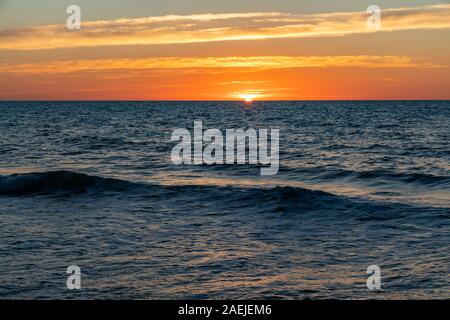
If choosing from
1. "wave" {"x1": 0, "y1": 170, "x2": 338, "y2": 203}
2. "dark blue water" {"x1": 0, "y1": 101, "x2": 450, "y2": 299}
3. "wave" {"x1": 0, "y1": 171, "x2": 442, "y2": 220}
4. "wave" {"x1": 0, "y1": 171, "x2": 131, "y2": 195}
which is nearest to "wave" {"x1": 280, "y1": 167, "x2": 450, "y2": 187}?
"dark blue water" {"x1": 0, "y1": 101, "x2": 450, "y2": 299}

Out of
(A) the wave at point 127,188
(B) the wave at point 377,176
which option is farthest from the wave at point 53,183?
(B) the wave at point 377,176

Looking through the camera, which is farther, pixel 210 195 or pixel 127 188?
pixel 127 188

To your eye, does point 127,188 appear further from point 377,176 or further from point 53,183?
point 377,176

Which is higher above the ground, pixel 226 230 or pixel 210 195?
pixel 226 230

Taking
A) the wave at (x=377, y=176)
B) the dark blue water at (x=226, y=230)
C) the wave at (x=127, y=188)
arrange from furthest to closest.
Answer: the wave at (x=377, y=176) < the wave at (x=127, y=188) < the dark blue water at (x=226, y=230)

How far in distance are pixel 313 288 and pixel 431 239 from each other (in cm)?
534

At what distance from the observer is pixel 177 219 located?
57.5 feet

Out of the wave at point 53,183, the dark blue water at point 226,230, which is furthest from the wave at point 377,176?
the wave at point 53,183

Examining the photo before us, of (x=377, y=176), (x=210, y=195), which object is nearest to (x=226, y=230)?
(x=210, y=195)

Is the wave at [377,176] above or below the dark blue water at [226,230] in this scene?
below

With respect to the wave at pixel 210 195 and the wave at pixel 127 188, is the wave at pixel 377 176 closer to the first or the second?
the wave at pixel 210 195

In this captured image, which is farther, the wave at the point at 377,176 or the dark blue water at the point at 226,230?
the wave at the point at 377,176

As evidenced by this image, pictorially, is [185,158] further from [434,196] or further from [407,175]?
[434,196]

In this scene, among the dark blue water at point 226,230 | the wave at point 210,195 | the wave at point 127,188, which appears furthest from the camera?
the wave at point 127,188
